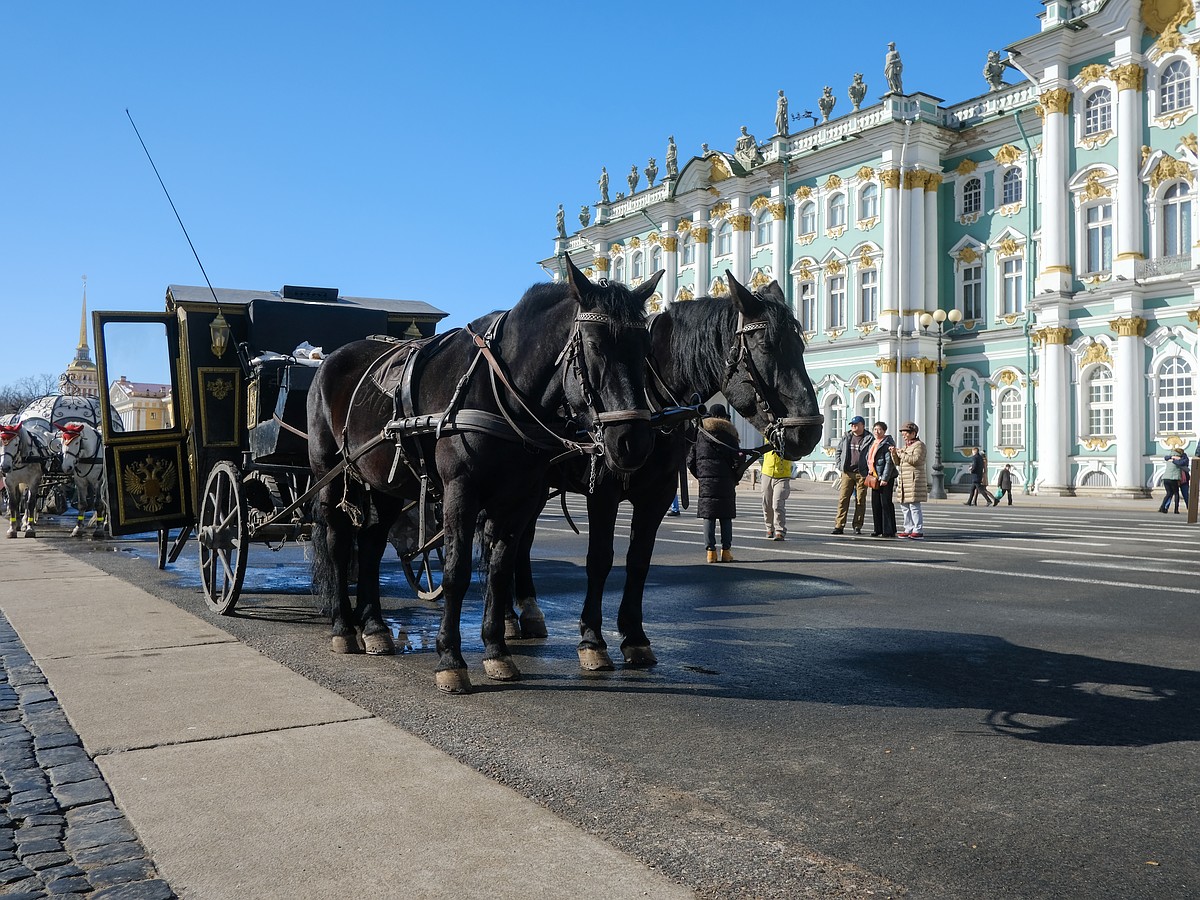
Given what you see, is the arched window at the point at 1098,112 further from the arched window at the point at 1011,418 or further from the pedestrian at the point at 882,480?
the pedestrian at the point at 882,480

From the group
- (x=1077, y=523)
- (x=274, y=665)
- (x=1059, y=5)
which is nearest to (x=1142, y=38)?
(x=1059, y=5)

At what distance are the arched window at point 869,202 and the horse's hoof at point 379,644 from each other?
133 feet

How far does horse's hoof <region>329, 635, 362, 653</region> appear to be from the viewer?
20.5 feet

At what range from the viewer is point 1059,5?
35688 millimetres

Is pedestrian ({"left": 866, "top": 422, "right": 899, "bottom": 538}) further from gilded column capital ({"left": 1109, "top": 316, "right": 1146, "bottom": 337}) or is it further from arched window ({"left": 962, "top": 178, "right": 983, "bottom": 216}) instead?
arched window ({"left": 962, "top": 178, "right": 983, "bottom": 216})

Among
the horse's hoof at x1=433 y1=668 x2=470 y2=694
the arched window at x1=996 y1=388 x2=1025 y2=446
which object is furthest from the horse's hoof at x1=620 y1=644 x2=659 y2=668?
the arched window at x1=996 y1=388 x2=1025 y2=446

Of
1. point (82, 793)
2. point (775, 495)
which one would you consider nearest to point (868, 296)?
point (775, 495)

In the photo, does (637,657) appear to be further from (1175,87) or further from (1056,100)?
(1056,100)

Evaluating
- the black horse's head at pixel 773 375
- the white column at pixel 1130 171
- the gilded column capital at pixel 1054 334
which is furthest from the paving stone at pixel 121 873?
the gilded column capital at pixel 1054 334

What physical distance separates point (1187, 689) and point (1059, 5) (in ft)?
122

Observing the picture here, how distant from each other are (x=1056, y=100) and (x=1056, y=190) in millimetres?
3172

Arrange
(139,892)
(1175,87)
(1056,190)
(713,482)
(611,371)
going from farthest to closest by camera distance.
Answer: (1056,190) → (1175,87) → (713,482) → (611,371) → (139,892)

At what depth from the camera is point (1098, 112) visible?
1389 inches

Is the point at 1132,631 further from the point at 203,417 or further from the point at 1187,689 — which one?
the point at 203,417
